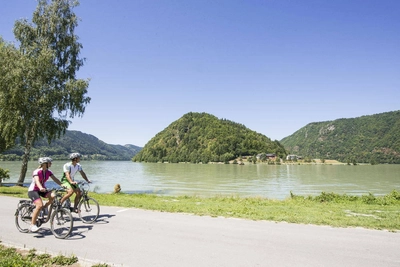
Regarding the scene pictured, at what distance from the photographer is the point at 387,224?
8719 mm

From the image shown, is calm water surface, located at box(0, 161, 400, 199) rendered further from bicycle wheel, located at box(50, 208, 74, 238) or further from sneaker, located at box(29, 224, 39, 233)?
sneaker, located at box(29, 224, 39, 233)

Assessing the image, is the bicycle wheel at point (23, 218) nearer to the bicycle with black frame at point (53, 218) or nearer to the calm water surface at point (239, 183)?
the bicycle with black frame at point (53, 218)

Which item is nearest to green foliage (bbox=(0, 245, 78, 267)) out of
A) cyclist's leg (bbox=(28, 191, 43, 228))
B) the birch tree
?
cyclist's leg (bbox=(28, 191, 43, 228))

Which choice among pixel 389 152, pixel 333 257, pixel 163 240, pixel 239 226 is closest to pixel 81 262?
pixel 163 240

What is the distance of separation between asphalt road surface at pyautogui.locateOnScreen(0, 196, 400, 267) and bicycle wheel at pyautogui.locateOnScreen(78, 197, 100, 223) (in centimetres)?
24

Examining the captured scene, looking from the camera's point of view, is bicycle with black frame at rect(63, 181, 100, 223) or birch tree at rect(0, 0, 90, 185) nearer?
bicycle with black frame at rect(63, 181, 100, 223)

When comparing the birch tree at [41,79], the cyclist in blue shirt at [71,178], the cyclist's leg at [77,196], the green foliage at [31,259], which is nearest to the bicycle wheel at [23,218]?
the cyclist in blue shirt at [71,178]

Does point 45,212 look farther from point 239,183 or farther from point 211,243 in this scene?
point 239,183

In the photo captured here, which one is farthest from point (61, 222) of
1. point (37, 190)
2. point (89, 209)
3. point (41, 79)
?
point (41, 79)

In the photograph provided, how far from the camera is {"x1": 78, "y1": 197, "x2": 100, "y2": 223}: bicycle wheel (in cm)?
882

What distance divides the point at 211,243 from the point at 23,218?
209 inches

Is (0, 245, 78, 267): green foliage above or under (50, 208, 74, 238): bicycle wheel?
under

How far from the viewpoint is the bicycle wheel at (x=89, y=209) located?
347 inches

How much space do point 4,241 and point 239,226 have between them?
6.26 metres
